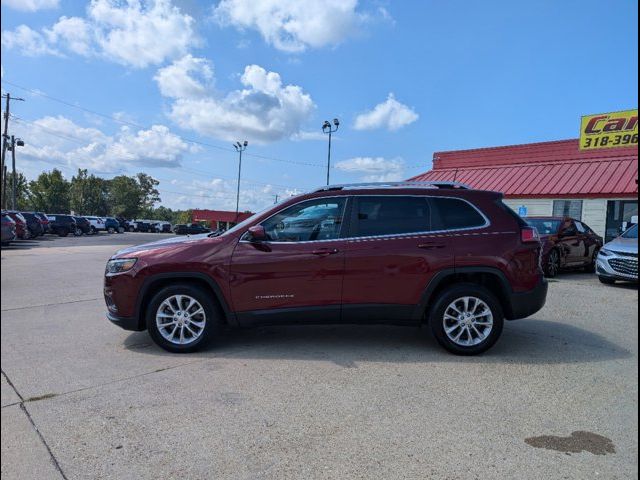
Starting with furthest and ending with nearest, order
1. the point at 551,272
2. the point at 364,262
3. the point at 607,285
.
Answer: the point at 551,272
the point at 607,285
the point at 364,262

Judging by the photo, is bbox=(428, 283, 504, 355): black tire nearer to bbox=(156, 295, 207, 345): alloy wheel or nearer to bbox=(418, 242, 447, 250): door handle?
bbox=(418, 242, 447, 250): door handle

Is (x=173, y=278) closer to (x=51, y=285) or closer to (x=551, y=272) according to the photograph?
(x=51, y=285)

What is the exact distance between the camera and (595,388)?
4.22 metres

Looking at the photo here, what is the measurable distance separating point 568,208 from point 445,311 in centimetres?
1750

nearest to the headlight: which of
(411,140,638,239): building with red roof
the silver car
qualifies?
the silver car

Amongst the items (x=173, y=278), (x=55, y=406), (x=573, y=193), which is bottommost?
(x=55, y=406)

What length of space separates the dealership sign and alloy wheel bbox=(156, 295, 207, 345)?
20891mm

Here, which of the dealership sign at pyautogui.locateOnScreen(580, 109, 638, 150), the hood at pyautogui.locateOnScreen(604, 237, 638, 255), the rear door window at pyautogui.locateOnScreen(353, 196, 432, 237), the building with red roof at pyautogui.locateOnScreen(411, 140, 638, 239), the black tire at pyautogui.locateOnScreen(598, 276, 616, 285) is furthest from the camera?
the dealership sign at pyautogui.locateOnScreen(580, 109, 638, 150)

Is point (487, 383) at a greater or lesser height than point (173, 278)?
lesser

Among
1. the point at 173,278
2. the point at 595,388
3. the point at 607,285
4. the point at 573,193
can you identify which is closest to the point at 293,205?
the point at 173,278

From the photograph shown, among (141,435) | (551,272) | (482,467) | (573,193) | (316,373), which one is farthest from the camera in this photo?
(573,193)

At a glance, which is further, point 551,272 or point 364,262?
point 551,272

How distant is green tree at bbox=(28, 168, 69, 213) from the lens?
63.4m

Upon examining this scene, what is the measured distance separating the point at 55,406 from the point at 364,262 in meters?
3.07
